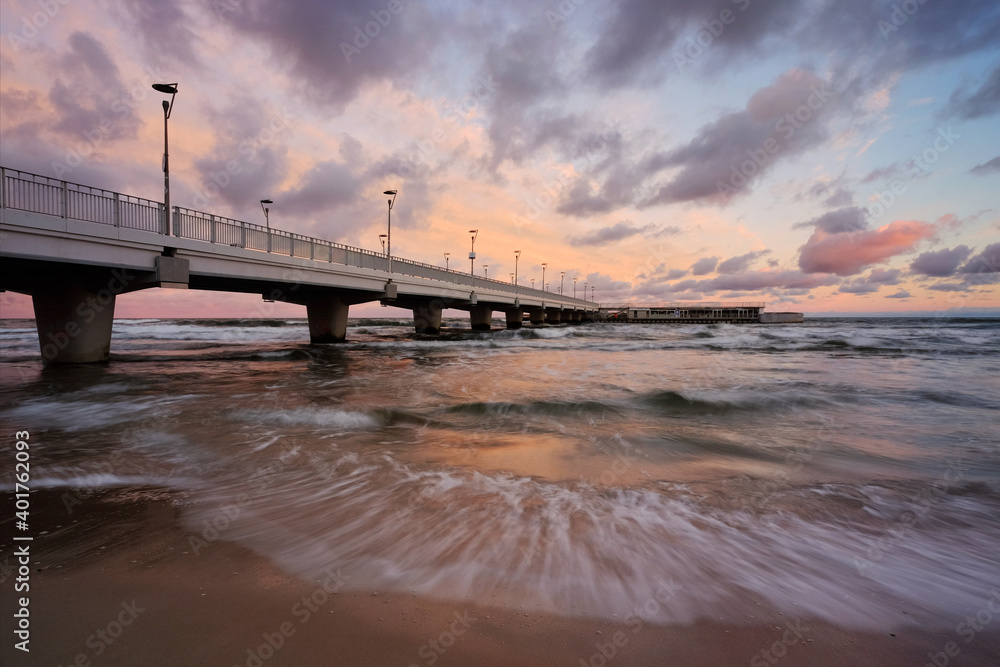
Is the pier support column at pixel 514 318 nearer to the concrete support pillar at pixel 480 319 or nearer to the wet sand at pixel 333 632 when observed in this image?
the concrete support pillar at pixel 480 319

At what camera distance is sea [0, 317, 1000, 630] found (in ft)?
11.7

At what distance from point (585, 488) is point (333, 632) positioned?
3.67 metres

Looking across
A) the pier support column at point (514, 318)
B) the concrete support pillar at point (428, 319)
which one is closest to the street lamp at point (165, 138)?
the concrete support pillar at point (428, 319)

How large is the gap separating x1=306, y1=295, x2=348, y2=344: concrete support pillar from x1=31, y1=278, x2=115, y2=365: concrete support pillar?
17.3 meters

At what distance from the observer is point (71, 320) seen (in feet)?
66.4

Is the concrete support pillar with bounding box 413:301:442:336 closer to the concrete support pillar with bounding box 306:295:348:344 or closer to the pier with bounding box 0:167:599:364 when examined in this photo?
the concrete support pillar with bounding box 306:295:348:344

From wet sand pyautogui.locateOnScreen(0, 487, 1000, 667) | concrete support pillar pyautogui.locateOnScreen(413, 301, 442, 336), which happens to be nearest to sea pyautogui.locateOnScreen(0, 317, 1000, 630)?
wet sand pyautogui.locateOnScreen(0, 487, 1000, 667)

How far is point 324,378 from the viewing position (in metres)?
17.9

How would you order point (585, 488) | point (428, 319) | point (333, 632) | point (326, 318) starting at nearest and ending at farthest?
point (333, 632), point (585, 488), point (326, 318), point (428, 319)

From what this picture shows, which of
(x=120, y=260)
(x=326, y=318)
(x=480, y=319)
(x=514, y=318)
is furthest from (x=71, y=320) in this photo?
(x=514, y=318)

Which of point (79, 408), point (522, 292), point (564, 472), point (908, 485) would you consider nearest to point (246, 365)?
point (79, 408)

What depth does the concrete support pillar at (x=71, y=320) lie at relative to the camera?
19547mm

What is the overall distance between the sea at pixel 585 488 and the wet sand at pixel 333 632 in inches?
7.8

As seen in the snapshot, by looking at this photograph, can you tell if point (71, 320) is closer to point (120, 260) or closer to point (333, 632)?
point (120, 260)
